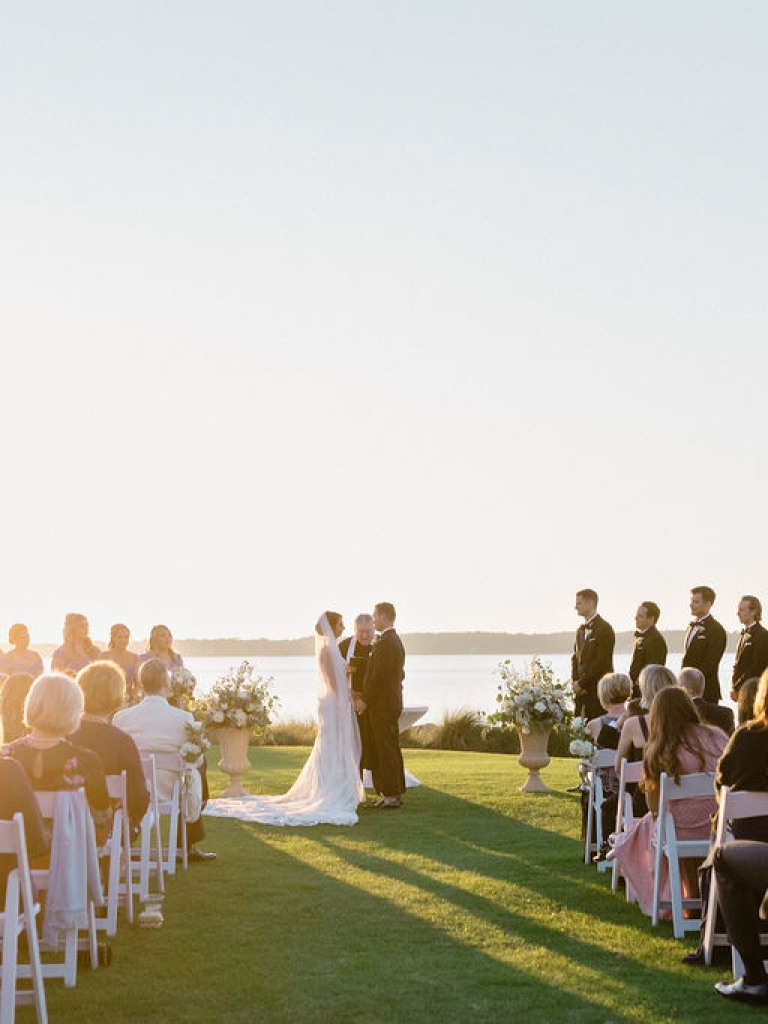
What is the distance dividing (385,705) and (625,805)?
5.20m

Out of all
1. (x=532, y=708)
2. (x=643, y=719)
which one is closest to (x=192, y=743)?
(x=643, y=719)

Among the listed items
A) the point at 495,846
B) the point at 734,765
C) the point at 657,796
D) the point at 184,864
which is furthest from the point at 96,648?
the point at 734,765

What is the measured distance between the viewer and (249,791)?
579 inches

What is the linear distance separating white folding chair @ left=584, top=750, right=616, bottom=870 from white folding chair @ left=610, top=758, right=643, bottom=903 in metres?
0.42

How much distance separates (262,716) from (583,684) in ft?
11.0

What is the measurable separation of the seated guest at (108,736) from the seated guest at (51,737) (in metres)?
0.84

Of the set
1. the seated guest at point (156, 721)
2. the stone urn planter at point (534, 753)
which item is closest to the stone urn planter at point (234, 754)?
the stone urn planter at point (534, 753)

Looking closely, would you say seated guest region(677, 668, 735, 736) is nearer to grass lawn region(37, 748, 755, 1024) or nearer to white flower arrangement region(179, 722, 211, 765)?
grass lawn region(37, 748, 755, 1024)

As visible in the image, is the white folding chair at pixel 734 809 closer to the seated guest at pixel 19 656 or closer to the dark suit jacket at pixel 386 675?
the dark suit jacket at pixel 386 675

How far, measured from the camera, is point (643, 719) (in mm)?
7715

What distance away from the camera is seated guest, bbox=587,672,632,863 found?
9141 millimetres

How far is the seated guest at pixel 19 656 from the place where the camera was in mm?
12758

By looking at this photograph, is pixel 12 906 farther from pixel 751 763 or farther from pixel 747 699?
pixel 747 699

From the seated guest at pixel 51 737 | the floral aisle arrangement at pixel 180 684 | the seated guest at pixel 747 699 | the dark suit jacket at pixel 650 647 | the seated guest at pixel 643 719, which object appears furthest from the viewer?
the dark suit jacket at pixel 650 647
